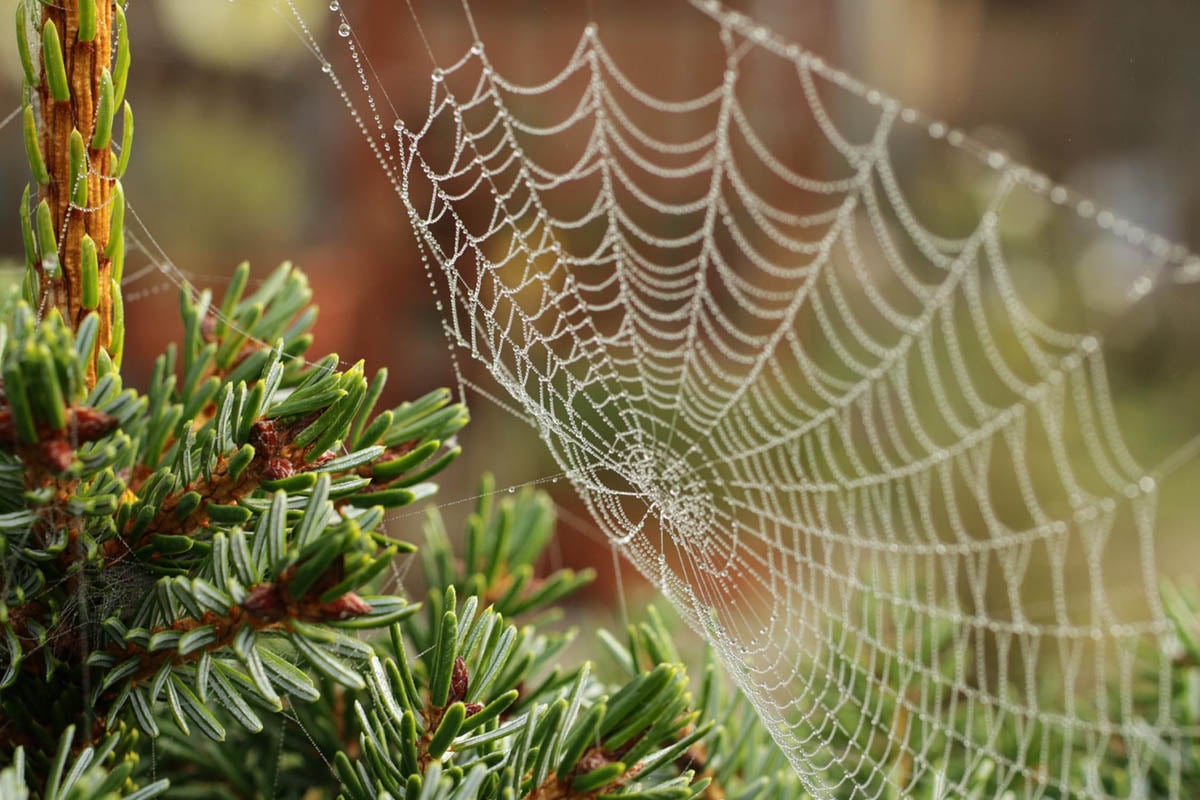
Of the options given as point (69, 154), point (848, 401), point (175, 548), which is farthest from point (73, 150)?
point (848, 401)

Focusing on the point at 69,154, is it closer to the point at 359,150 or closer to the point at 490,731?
the point at 490,731

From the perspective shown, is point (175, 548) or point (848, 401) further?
point (848, 401)

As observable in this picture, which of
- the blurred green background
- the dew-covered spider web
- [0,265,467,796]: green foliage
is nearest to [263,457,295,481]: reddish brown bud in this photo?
[0,265,467,796]: green foliage

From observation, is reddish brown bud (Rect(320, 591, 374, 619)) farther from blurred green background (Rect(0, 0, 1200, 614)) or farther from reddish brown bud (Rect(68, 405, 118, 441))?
blurred green background (Rect(0, 0, 1200, 614))

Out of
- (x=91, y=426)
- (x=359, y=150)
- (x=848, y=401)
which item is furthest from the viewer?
(x=359, y=150)

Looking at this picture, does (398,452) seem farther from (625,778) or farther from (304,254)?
(304,254)

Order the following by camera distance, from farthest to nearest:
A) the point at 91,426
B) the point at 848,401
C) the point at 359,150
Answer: the point at 359,150 < the point at 848,401 < the point at 91,426

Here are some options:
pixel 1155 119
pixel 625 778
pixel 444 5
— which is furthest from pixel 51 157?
pixel 1155 119
